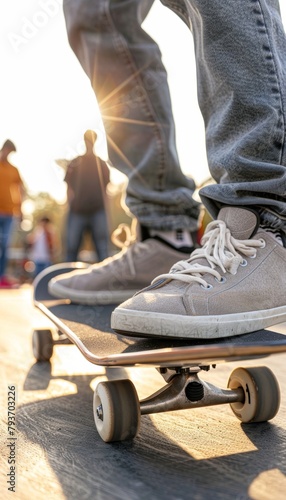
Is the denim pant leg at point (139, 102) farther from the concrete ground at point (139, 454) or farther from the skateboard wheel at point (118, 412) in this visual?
the skateboard wheel at point (118, 412)

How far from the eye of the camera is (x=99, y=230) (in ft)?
18.7

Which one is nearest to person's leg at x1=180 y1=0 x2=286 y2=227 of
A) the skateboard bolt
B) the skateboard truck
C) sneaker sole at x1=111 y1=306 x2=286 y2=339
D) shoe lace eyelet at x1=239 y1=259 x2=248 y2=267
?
shoe lace eyelet at x1=239 y1=259 x2=248 y2=267

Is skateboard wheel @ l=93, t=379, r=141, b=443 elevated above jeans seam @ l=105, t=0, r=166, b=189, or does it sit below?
below

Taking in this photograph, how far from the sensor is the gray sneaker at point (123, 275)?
1958mm

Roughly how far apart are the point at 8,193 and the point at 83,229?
5.40 ft

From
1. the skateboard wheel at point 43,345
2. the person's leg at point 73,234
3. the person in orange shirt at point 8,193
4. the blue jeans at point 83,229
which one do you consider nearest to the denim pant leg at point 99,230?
the blue jeans at point 83,229

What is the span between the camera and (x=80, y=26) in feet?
6.46

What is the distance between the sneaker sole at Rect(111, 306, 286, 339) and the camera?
109 cm

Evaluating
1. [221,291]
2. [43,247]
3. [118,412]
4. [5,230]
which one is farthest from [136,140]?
[43,247]

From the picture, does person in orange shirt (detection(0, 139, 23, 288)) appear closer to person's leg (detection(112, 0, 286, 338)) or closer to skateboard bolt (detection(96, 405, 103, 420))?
person's leg (detection(112, 0, 286, 338))

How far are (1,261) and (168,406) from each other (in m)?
6.80

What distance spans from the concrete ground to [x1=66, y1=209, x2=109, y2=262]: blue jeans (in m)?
3.92

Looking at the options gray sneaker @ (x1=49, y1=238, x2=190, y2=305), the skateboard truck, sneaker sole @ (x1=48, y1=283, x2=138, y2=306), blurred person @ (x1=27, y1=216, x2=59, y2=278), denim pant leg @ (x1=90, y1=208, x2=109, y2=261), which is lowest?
blurred person @ (x1=27, y1=216, x2=59, y2=278)

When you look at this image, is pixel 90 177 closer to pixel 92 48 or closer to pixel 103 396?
pixel 92 48
